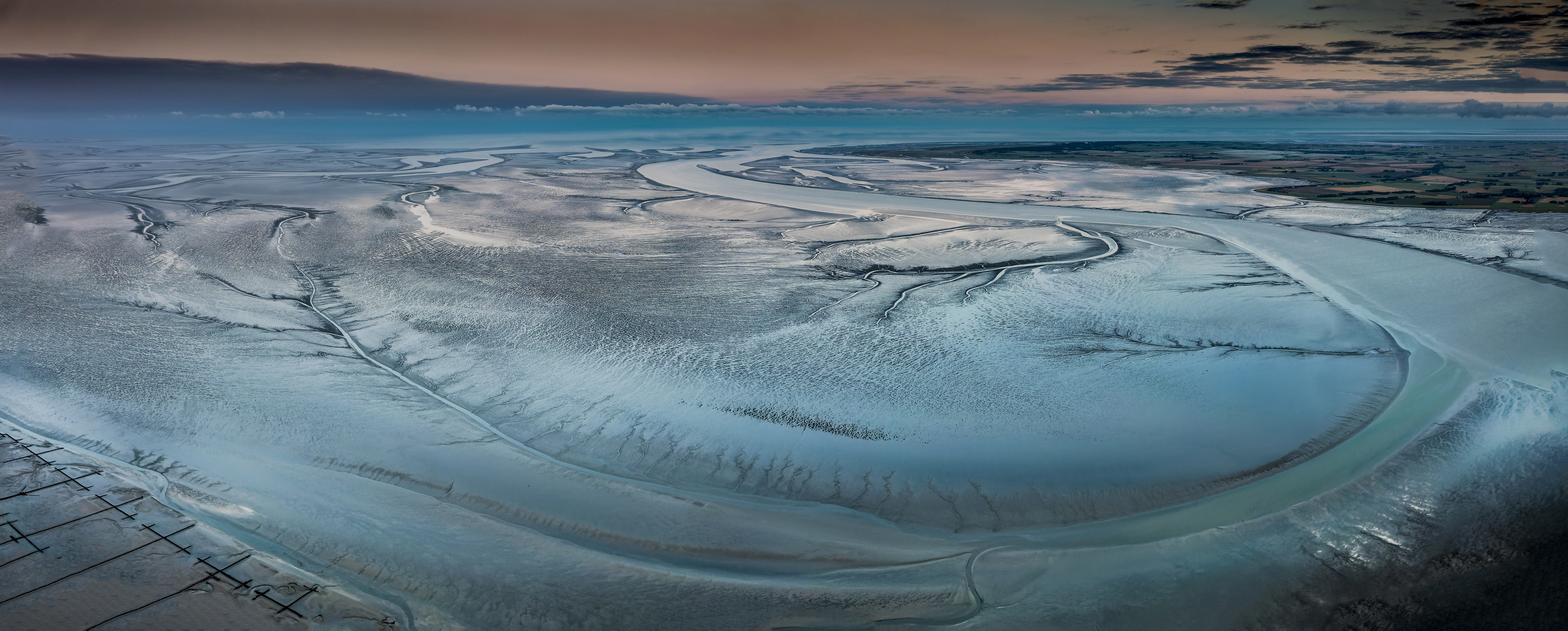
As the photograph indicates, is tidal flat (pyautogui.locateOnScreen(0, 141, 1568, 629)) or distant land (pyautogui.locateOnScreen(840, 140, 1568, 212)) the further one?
distant land (pyautogui.locateOnScreen(840, 140, 1568, 212))

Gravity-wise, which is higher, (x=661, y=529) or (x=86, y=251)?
(x=86, y=251)

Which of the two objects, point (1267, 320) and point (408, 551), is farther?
point (1267, 320)

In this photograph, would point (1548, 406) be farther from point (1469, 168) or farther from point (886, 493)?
point (1469, 168)

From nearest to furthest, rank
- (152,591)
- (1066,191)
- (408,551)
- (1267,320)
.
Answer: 1. (152,591)
2. (408,551)
3. (1267,320)
4. (1066,191)

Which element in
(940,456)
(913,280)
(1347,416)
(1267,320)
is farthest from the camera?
(913,280)

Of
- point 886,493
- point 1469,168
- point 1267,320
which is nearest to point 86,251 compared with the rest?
point 886,493

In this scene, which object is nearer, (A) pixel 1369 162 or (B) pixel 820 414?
(B) pixel 820 414

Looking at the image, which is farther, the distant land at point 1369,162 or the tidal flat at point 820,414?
the distant land at point 1369,162

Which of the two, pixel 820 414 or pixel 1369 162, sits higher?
pixel 1369 162
